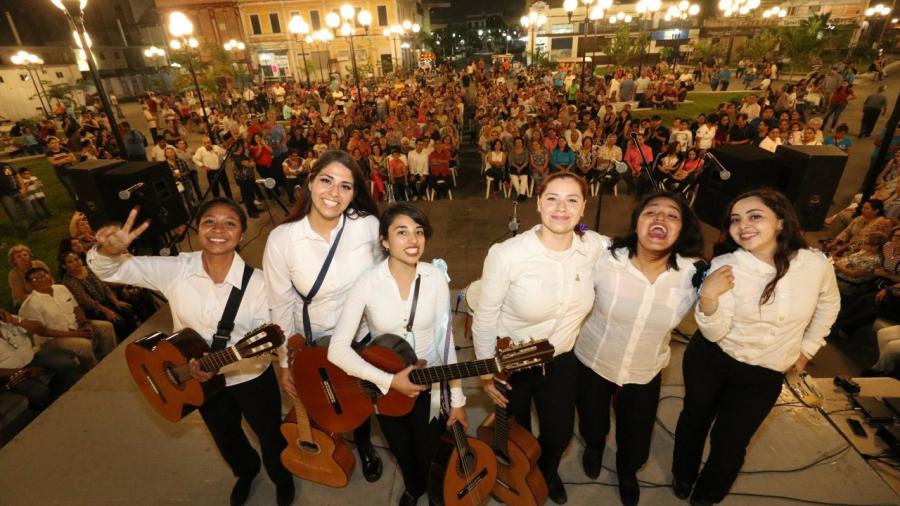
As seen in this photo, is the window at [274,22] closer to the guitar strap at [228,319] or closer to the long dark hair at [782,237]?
the guitar strap at [228,319]

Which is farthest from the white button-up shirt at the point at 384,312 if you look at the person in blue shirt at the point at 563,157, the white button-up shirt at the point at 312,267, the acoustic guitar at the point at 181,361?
the person in blue shirt at the point at 563,157

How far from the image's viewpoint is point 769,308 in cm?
214

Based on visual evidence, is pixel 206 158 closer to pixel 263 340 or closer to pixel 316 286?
pixel 316 286

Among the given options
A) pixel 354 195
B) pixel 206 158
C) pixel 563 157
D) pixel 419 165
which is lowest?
pixel 419 165

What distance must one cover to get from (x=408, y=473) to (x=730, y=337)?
202 cm

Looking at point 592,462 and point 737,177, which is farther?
point 737,177

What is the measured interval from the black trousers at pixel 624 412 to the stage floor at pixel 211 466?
385 mm

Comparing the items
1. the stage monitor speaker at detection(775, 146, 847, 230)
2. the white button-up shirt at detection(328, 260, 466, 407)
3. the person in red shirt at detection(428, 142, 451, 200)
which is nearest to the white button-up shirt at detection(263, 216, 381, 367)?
the white button-up shirt at detection(328, 260, 466, 407)

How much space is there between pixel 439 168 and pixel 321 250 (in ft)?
24.4

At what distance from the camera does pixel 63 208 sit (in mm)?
10070

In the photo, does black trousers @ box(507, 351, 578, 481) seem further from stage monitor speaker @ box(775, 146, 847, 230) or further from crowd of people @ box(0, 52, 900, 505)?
stage monitor speaker @ box(775, 146, 847, 230)

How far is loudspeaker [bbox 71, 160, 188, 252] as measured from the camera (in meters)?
4.85

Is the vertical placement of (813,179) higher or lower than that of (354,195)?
lower

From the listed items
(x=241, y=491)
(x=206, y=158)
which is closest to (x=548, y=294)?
(x=241, y=491)
